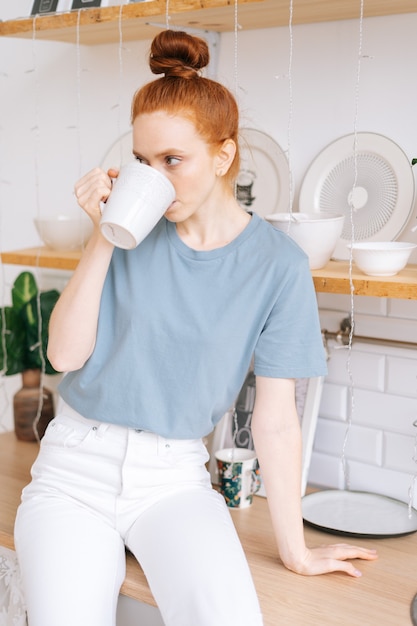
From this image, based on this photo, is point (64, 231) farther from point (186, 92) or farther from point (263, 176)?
point (186, 92)

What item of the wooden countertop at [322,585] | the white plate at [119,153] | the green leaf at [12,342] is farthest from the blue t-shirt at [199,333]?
the green leaf at [12,342]

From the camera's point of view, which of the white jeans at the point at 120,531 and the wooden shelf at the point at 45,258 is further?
the wooden shelf at the point at 45,258

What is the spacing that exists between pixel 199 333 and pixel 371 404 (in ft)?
1.59

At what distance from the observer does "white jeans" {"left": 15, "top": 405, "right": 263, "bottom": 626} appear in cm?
114

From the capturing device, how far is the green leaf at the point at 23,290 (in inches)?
78.8

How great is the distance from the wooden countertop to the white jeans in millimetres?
76

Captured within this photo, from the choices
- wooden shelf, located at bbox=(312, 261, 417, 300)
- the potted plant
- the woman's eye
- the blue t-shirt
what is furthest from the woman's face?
the potted plant

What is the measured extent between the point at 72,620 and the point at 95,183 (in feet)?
2.10

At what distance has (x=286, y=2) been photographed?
1.39 meters

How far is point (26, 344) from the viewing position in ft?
6.57

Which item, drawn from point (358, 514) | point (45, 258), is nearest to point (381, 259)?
point (358, 514)

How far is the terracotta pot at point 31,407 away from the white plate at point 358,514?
0.73m

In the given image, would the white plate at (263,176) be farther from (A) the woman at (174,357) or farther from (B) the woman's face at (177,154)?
(B) the woman's face at (177,154)

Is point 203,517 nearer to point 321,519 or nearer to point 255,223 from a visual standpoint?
point 321,519
